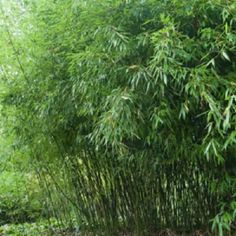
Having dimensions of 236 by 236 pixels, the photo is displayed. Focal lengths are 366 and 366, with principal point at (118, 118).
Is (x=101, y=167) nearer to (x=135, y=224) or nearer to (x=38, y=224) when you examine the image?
(x=135, y=224)

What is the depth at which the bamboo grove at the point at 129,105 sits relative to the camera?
6.61ft

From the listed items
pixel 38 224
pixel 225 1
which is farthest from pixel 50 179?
pixel 225 1

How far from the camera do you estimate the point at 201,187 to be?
103 inches

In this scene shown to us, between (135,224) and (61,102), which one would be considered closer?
(61,102)

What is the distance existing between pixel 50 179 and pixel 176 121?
2.10m

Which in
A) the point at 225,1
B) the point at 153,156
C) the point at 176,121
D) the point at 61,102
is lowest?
the point at 153,156

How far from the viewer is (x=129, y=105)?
2.07 m

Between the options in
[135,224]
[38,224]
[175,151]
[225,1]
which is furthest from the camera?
[38,224]

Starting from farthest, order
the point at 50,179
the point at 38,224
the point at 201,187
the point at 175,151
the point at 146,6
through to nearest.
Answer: the point at 38,224, the point at 50,179, the point at 201,187, the point at 175,151, the point at 146,6

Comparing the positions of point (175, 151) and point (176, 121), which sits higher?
point (176, 121)

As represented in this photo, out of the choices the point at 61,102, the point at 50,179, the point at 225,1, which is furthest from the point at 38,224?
the point at 225,1

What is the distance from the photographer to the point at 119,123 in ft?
6.73

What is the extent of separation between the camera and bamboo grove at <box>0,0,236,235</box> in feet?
6.61

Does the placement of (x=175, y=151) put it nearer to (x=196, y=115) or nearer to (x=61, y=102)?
(x=196, y=115)
